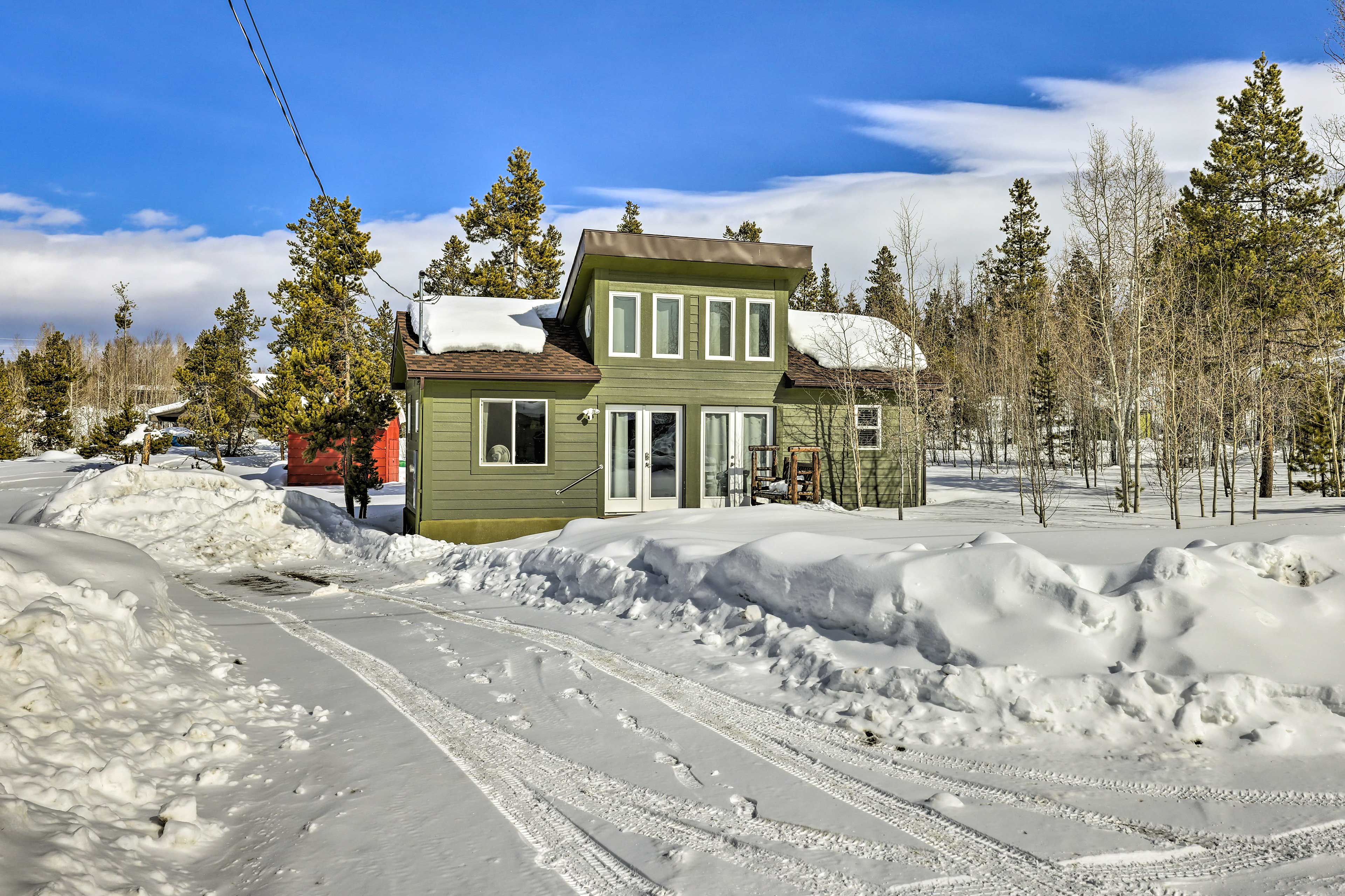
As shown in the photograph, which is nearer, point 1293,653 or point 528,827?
point 528,827

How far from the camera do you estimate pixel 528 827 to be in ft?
10.8

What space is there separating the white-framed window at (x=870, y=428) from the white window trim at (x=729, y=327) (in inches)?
134

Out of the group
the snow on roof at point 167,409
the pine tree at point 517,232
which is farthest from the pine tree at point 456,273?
the snow on roof at point 167,409

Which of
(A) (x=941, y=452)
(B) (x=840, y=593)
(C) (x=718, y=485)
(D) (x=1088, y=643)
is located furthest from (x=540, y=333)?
(A) (x=941, y=452)

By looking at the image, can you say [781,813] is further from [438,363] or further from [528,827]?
[438,363]

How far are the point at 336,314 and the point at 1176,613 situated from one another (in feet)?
78.5

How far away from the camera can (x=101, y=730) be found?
155 inches

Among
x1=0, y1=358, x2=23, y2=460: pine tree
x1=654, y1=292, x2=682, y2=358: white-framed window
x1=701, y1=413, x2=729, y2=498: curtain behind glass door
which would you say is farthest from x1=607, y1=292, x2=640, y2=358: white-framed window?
x1=0, y1=358, x2=23, y2=460: pine tree

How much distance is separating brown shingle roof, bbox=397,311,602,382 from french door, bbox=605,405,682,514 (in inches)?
44.4

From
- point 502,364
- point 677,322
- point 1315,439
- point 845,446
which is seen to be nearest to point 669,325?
point 677,322

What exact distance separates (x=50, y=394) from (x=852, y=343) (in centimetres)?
4512

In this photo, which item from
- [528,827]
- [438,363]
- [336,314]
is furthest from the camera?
[336,314]

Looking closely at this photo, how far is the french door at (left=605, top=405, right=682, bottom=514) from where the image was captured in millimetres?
14789

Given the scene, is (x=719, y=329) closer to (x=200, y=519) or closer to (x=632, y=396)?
(x=632, y=396)
